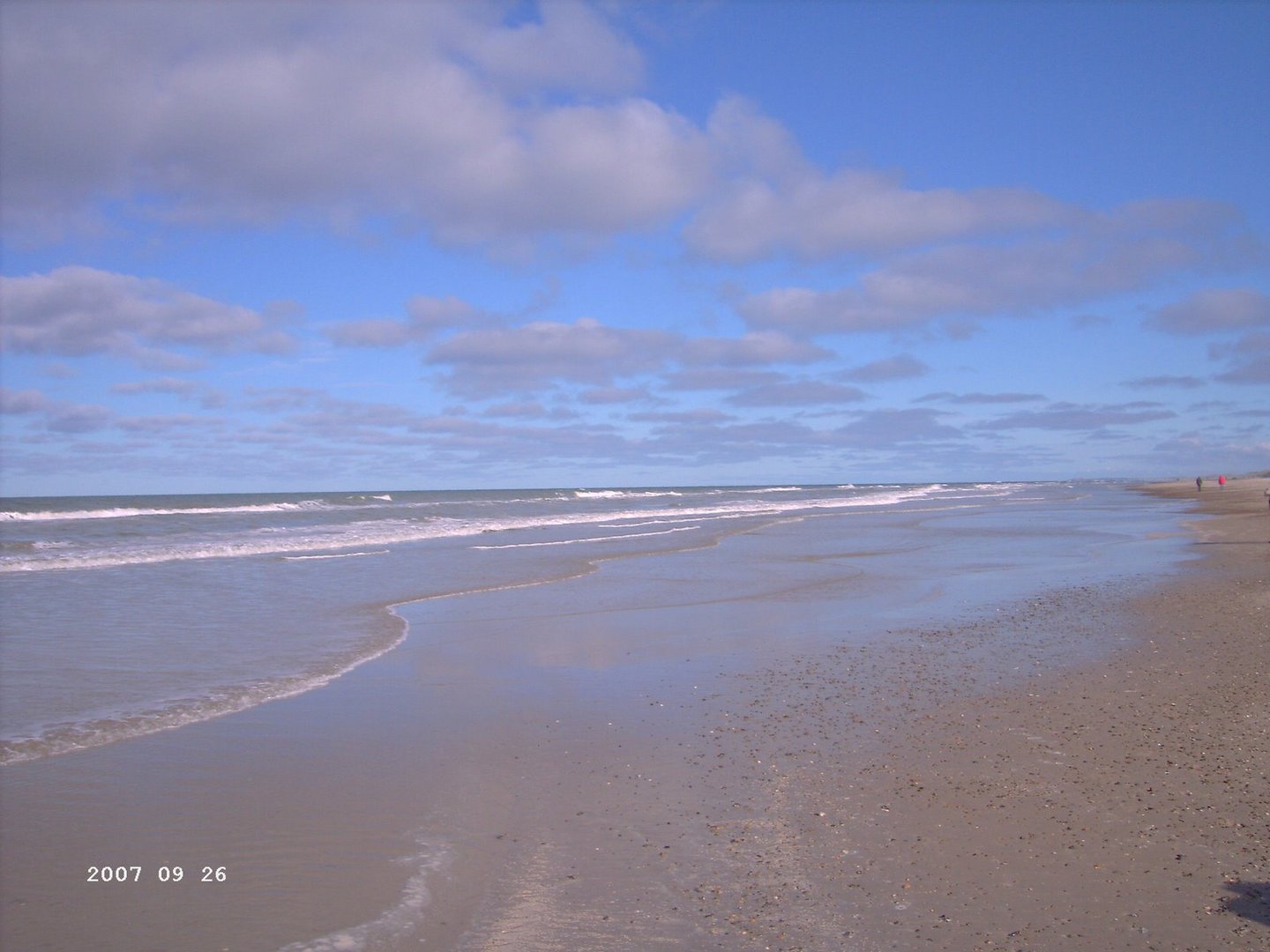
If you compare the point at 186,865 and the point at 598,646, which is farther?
the point at 598,646

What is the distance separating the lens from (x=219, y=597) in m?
17.1

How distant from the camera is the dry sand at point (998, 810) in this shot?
4695 mm

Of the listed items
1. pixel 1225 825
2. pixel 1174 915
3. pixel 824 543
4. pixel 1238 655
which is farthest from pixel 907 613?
pixel 824 543

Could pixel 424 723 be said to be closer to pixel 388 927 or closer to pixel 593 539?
pixel 388 927

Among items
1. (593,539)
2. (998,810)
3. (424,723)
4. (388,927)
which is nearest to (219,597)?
(424,723)

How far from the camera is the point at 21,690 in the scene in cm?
967

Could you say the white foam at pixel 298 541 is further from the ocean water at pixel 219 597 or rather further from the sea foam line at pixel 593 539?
the sea foam line at pixel 593 539

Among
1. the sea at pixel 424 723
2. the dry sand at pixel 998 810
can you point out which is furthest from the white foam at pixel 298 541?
the dry sand at pixel 998 810

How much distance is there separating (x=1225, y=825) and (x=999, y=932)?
224 cm

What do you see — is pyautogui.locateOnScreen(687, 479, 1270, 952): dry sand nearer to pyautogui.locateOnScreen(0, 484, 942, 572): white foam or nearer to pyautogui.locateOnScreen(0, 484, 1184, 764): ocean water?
pyautogui.locateOnScreen(0, 484, 1184, 764): ocean water

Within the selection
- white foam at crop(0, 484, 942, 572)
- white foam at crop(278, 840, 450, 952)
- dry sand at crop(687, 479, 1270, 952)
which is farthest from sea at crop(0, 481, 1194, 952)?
white foam at crop(0, 484, 942, 572)

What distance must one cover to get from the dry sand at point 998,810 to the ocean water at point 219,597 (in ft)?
19.2

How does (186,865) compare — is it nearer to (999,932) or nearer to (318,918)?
(318,918)

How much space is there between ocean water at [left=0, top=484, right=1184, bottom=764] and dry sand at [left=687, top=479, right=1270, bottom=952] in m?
5.86
